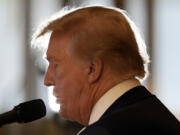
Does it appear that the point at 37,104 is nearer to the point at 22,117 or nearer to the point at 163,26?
the point at 22,117

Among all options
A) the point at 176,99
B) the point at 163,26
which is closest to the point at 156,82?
the point at 176,99

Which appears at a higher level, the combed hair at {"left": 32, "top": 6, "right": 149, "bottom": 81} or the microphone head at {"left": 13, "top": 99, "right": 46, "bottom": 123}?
the combed hair at {"left": 32, "top": 6, "right": 149, "bottom": 81}

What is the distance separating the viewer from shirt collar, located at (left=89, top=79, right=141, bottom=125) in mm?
1076

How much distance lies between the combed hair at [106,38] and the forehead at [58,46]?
1 centimetres

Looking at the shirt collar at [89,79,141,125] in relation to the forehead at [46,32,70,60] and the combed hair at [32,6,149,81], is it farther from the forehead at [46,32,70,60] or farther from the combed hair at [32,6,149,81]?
the forehead at [46,32,70,60]

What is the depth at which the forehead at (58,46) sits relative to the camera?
1.14 meters

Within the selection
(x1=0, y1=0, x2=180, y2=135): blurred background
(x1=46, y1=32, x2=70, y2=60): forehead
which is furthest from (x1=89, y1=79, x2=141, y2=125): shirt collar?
(x1=0, y1=0, x2=180, y2=135): blurred background

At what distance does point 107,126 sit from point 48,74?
0.30 metres

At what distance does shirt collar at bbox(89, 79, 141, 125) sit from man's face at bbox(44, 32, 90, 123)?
39 millimetres

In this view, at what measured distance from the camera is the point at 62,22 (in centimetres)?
116

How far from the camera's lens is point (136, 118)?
3.28 feet

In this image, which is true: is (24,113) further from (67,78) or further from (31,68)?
(31,68)

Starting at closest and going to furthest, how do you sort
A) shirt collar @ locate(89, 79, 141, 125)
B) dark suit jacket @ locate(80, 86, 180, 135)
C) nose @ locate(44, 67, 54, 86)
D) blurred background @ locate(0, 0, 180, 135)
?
dark suit jacket @ locate(80, 86, 180, 135), shirt collar @ locate(89, 79, 141, 125), nose @ locate(44, 67, 54, 86), blurred background @ locate(0, 0, 180, 135)

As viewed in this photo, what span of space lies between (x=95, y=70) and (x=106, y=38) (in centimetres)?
8
